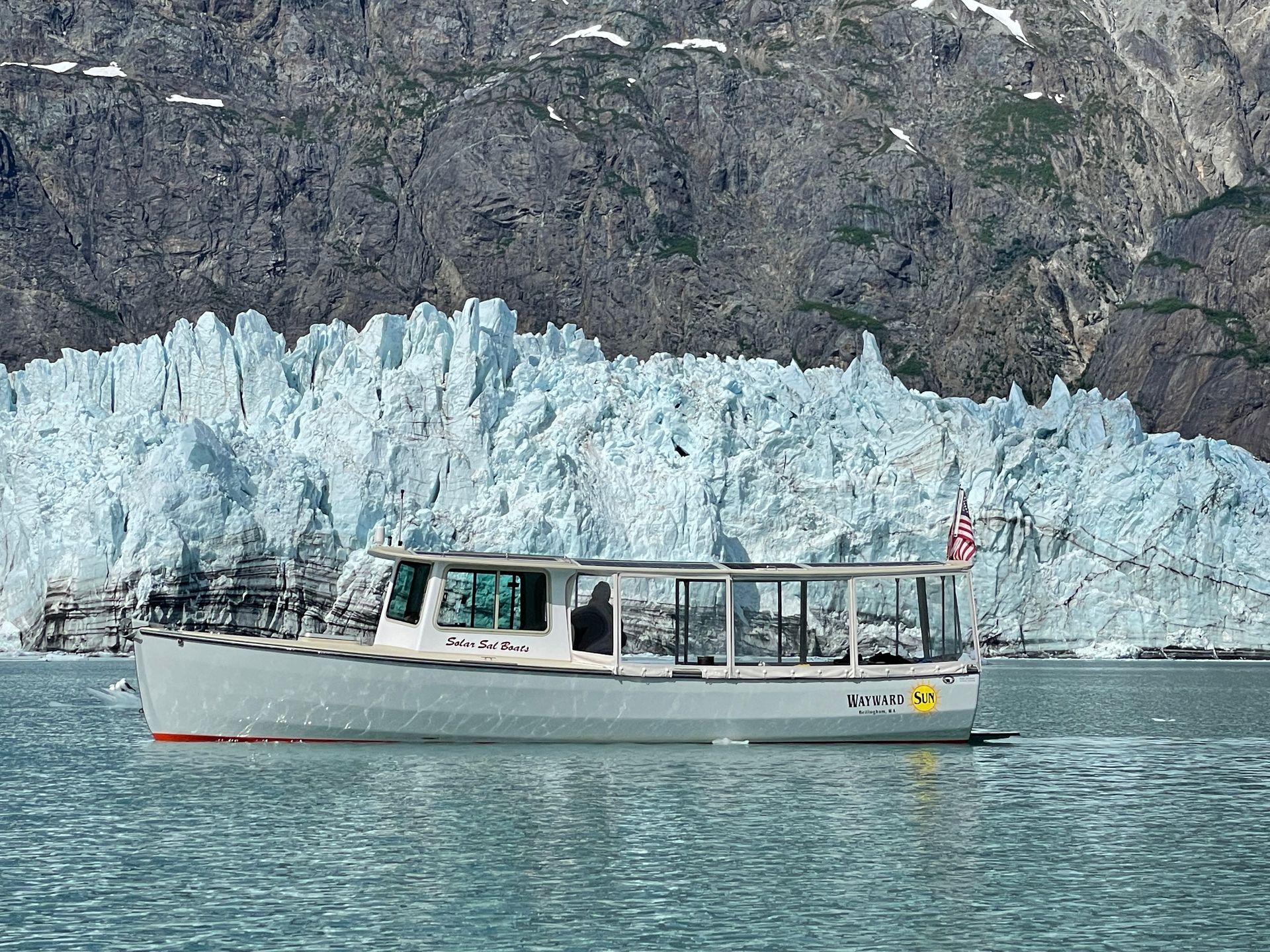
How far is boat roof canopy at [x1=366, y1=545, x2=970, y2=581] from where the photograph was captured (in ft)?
114

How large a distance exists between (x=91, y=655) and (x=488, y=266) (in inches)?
4714

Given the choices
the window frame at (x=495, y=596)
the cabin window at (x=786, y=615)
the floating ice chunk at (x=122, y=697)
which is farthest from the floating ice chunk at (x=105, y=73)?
the window frame at (x=495, y=596)

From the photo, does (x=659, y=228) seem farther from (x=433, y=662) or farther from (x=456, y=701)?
(x=433, y=662)

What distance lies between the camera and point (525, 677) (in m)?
34.1

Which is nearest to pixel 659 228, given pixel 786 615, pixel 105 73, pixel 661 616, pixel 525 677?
pixel 105 73

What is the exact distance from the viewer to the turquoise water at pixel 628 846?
65.0ft

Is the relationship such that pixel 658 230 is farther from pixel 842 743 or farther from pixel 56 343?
pixel 842 743

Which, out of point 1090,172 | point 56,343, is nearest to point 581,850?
point 56,343

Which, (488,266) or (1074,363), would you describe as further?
(488,266)

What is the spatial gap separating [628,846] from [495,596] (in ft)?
35.7

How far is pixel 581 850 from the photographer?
24328 mm

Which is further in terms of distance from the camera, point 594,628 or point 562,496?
point 562,496

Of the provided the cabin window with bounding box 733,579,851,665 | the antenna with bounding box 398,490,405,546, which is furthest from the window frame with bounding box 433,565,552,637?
the cabin window with bounding box 733,579,851,665

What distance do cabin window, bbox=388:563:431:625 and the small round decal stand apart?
33.7 feet
